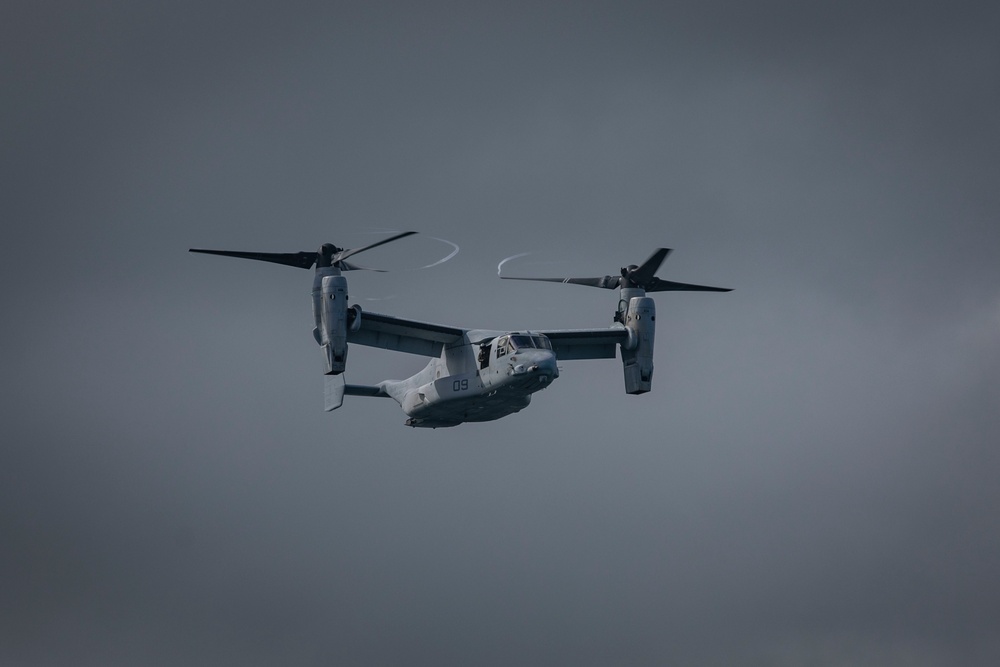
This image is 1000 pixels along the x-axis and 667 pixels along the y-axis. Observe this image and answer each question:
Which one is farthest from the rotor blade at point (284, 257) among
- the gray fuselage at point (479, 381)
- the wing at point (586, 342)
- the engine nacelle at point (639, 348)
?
the engine nacelle at point (639, 348)

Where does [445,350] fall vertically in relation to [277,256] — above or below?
below

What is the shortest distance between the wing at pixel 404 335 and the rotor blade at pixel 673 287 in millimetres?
6962

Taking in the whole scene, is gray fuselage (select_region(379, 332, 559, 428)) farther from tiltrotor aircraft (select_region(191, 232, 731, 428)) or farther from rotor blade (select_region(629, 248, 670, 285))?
Answer: rotor blade (select_region(629, 248, 670, 285))

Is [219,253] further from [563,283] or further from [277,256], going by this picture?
[563,283]

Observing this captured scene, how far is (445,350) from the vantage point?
38625 millimetres

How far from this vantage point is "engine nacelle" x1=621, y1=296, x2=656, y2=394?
39781 mm

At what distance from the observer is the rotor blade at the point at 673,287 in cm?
4159

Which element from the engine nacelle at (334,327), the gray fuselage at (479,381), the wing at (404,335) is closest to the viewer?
the engine nacelle at (334,327)

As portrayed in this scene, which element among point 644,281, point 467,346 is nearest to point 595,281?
point 644,281

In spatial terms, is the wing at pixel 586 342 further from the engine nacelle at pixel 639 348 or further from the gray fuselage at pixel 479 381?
the gray fuselage at pixel 479 381

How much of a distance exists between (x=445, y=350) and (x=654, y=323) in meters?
6.75

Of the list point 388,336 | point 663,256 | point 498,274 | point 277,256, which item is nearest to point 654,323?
point 663,256

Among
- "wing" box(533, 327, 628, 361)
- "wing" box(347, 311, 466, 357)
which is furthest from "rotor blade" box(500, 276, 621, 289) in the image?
"wing" box(347, 311, 466, 357)

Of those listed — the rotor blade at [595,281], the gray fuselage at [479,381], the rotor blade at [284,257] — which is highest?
the rotor blade at [284,257]
